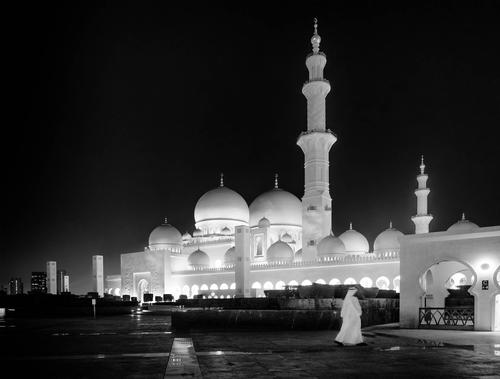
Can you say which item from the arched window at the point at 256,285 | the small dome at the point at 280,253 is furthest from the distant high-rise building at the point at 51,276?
the small dome at the point at 280,253

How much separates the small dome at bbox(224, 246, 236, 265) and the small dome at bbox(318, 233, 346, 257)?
30.6ft

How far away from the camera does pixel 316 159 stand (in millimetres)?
40531

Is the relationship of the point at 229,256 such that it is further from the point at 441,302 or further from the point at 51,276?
the point at 441,302

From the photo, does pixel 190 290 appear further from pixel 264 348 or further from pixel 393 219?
pixel 264 348

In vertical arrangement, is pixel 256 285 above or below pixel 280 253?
below

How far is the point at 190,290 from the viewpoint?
154ft

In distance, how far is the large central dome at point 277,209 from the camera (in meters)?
49.2

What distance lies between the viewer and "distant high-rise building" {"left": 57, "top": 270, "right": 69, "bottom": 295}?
61.1 meters

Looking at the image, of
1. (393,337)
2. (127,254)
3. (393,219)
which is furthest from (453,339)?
(127,254)

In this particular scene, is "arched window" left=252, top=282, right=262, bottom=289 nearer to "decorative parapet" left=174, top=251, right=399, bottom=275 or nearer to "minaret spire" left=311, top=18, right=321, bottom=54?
"decorative parapet" left=174, top=251, right=399, bottom=275

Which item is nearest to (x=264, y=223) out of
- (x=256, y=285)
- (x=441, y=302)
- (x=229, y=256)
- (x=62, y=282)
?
(x=229, y=256)

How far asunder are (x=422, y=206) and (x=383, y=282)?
7855 millimetres

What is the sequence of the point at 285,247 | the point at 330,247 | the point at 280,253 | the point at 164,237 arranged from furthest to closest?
the point at 164,237, the point at 285,247, the point at 280,253, the point at 330,247

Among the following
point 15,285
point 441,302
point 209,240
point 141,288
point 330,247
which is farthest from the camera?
point 15,285
